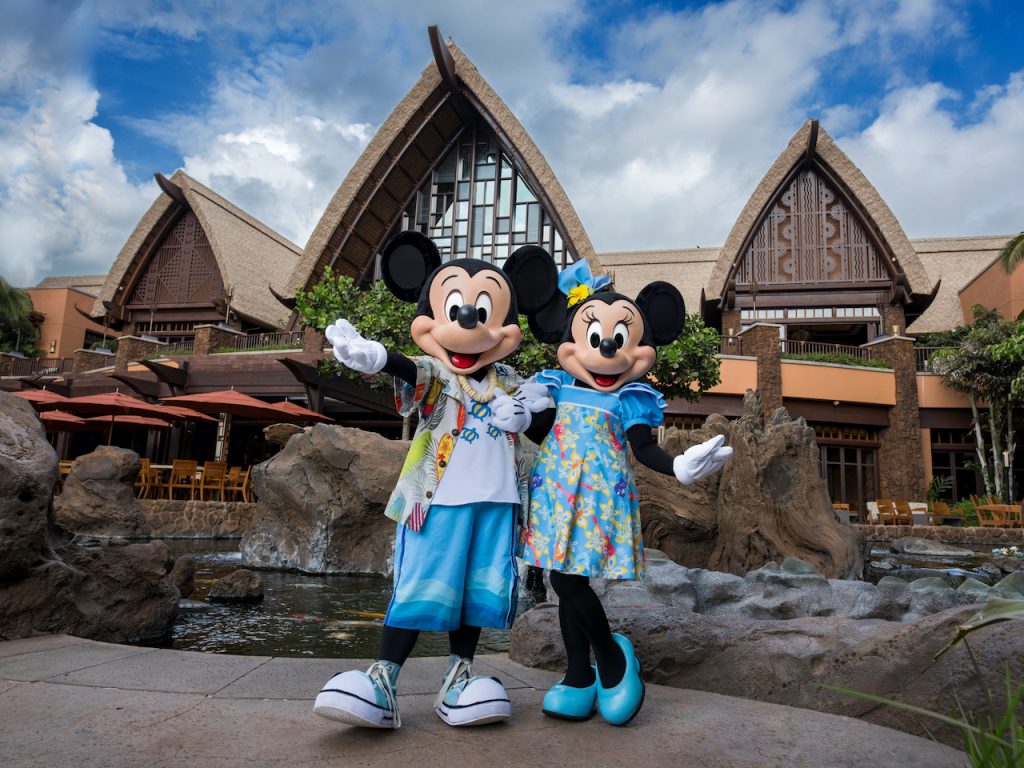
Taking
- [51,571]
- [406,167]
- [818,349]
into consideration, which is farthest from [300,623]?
[818,349]

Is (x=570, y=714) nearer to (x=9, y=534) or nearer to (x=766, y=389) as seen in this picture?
(x=9, y=534)

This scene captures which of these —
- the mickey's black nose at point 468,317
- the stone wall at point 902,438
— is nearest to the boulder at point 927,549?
the stone wall at point 902,438

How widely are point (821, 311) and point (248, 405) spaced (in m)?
15.3

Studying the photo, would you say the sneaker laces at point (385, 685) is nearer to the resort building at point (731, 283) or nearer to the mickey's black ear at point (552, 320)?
the mickey's black ear at point (552, 320)

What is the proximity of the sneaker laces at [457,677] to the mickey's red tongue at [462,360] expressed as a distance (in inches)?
37.9

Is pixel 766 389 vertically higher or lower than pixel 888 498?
higher

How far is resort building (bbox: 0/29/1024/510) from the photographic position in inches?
688

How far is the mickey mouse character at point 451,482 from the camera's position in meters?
2.01

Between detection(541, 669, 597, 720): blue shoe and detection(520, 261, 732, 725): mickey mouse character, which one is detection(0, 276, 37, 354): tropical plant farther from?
detection(541, 669, 597, 720): blue shoe

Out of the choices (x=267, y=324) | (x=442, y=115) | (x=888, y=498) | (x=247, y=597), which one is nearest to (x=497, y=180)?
(x=442, y=115)

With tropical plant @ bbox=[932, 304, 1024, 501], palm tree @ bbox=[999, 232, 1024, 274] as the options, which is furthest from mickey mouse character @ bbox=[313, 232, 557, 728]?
palm tree @ bbox=[999, 232, 1024, 274]

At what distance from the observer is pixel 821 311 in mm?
19422

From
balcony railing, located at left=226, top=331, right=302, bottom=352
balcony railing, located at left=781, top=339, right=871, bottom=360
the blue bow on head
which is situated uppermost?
balcony railing, located at left=781, top=339, right=871, bottom=360

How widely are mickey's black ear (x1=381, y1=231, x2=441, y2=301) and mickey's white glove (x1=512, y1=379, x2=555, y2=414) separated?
0.58 metres
